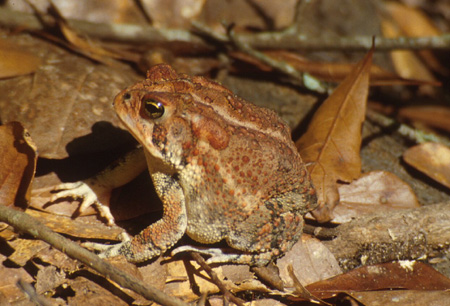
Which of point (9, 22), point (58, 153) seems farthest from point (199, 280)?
point (9, 22)

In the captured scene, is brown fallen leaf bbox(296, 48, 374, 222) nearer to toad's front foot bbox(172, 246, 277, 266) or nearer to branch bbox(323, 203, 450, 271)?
branch bbox(323, 203, 450, 271)

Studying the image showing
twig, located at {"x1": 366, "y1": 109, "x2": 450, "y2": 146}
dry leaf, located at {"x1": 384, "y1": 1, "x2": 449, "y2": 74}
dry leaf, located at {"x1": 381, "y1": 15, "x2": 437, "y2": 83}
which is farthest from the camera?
dry leaf, located at {"x1": 384, "y1": 1, "x2": 449, "y2": 74}

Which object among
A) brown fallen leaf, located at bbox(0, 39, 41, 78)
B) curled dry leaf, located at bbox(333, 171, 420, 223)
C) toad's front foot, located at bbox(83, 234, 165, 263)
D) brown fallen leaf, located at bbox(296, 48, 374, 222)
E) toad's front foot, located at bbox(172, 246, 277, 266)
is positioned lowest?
toad's front foot, located at bbox(172, 246, 277, 266)

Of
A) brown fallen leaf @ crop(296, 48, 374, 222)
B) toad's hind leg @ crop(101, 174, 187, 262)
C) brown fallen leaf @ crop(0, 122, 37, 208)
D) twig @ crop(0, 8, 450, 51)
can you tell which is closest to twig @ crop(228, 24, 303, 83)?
twig @ crop(0, 8, 450, 51)

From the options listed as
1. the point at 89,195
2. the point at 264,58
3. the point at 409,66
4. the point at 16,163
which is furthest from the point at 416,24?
the point at 16,163

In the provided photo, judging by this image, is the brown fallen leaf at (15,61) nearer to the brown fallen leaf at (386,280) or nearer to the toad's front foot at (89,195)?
the toad's front foot at (89,195)

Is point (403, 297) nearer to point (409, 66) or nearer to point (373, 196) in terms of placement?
point (373, 196)
